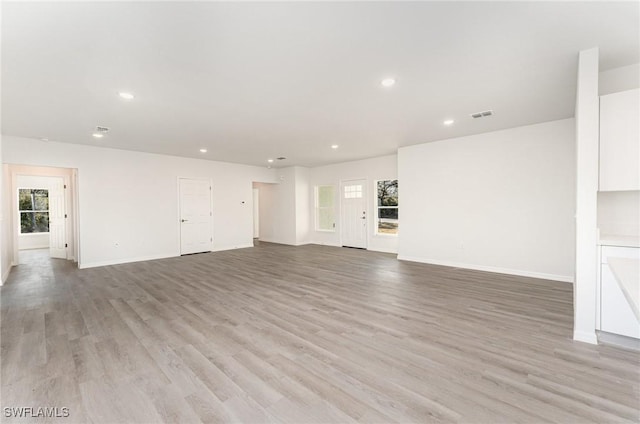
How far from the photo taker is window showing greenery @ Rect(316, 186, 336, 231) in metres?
9.17

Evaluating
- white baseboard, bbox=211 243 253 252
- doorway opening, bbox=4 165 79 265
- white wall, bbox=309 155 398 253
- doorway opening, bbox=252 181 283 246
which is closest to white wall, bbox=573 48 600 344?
white wall, bbox=309 155 398 253

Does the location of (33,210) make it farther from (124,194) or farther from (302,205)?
(302,205)

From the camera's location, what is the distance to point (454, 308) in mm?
3434

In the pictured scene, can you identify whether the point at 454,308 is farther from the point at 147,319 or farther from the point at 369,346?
the point at 147,319

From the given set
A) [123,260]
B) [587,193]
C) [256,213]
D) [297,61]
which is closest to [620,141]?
[587,193]

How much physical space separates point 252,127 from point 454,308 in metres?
4.04

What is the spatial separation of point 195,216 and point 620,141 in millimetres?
8104

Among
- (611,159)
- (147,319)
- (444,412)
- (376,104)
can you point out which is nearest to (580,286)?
(611,159)

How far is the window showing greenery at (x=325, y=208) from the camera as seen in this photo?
917 centimetres

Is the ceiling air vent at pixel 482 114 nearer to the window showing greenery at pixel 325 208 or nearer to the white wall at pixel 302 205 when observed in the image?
the window showing greenery at pixel 325 208

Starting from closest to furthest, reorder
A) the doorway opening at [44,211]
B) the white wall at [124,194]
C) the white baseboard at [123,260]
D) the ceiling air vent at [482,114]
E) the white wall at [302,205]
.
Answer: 1. the ceiling air vent at [482,114]
2. the white wall at [124,194]
3. the white baseboard at [123,260]
4. the doorway opening at [44,211]
5. the white wall at [302,205]

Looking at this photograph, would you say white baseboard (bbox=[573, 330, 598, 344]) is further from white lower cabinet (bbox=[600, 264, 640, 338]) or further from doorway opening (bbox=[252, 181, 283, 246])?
doorway opening (bbox=[252, 181, 283, 246])

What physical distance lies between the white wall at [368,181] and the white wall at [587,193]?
3.97 metres

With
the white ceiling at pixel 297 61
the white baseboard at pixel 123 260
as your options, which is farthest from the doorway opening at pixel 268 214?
the white ceiling at pixel 297 61
